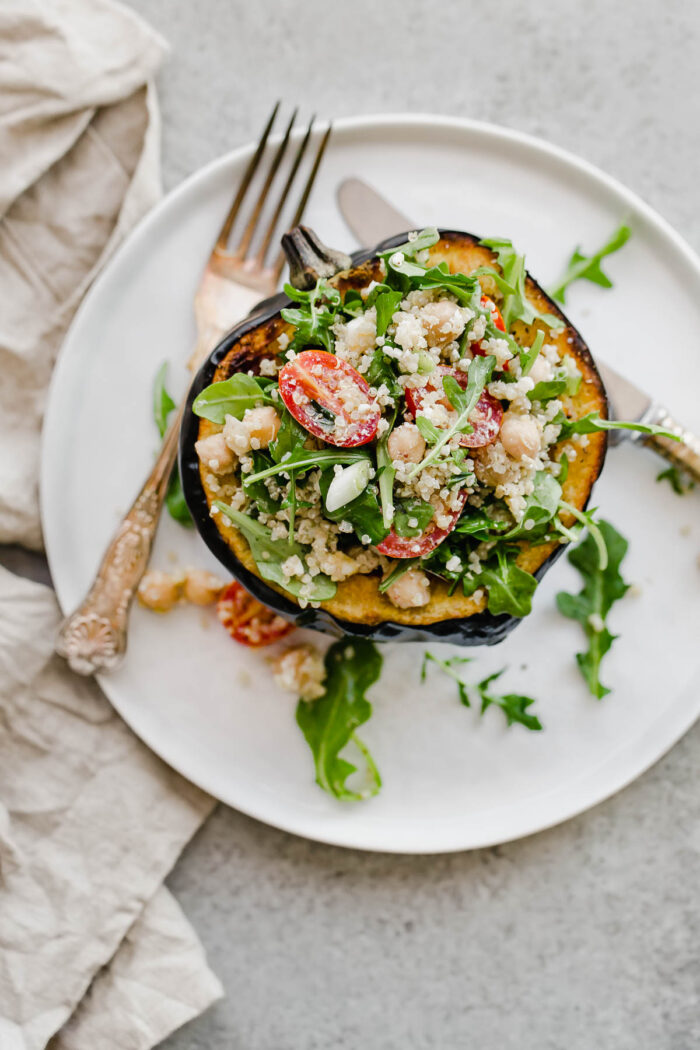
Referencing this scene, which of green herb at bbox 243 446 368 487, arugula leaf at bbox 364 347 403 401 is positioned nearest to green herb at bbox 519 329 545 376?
arugula leaf at bbox 364 347 403 401

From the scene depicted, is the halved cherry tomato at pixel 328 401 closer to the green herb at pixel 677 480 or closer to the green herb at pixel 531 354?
the green herb at pixel 531 354

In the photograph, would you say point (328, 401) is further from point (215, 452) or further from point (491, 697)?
point (491, 697)

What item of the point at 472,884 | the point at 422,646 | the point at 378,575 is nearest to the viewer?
the point at 378,575

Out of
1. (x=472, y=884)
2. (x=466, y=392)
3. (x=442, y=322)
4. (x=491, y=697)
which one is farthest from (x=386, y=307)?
(x=472, y=884)

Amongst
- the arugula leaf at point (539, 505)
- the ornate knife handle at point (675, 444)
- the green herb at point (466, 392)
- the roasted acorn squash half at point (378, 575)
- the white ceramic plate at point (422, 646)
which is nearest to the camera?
the green herb at point (466, 392)

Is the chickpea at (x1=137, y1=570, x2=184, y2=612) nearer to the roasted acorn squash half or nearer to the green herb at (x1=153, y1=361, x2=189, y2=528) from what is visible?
the green herb at (x1=153, y1=361, x2=189, y2=528)

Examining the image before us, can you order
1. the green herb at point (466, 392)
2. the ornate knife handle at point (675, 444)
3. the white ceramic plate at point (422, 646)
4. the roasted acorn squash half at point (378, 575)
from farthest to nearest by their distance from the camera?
the white ceramic plate at point (422, 646), the ornate knife handle at point (675, 444), the roasted acorn squash half at point (378, 575), the green herb at point (466, 392)

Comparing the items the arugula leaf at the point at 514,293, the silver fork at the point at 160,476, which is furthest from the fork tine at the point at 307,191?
the arugula leaf at the point at 514,293
